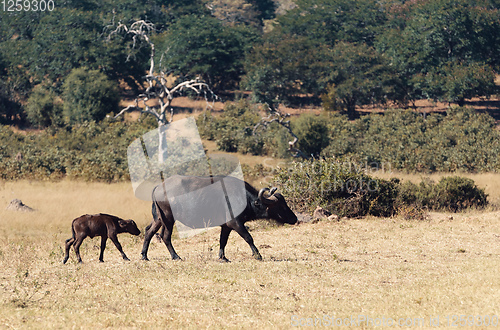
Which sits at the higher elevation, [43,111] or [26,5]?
[26,5]

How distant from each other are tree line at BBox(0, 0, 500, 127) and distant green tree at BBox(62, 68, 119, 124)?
0.08 m

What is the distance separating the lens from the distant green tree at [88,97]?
43.6m

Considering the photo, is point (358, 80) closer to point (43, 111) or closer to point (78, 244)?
point (43, 111)

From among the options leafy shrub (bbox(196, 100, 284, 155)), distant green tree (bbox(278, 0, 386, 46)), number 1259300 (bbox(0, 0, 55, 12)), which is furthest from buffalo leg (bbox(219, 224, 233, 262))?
number 1259300 (bbox(0, 0, 55, 12))

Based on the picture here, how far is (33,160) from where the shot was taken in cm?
2945

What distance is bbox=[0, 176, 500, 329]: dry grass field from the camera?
25.2 ft

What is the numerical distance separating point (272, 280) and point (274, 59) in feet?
136

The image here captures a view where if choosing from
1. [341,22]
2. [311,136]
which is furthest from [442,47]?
[311,136]

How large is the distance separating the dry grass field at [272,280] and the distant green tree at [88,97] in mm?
27991

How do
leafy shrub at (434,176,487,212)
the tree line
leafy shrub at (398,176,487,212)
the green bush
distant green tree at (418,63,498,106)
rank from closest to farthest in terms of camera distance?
the green bush → leafy shrub at (398,176,487,212) → leafy shrub at (434,176,487,212) → distant green tree at (418,63,498,106) → the tree line

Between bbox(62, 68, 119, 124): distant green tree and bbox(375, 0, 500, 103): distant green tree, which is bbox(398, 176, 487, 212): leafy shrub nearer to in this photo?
bbox(375, 0, 500, 103): distant green tree

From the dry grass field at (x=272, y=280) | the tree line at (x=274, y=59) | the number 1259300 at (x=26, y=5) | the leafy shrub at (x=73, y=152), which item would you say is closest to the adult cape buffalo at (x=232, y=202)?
the dry grass field at (x=272, y=280)

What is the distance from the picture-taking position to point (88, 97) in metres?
44.2

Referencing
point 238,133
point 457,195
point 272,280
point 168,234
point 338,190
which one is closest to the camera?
point 272,280
